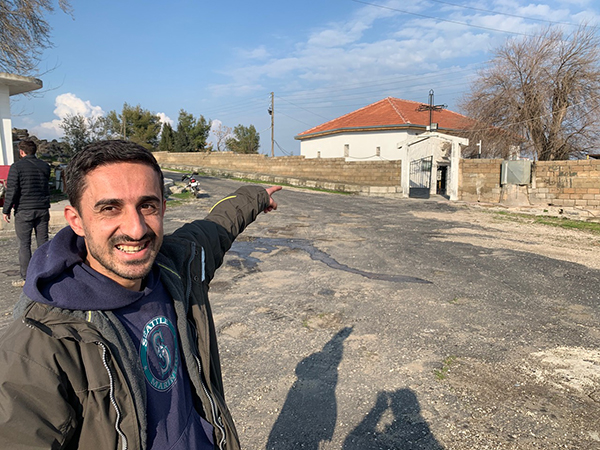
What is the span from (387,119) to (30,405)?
36235 millimetres

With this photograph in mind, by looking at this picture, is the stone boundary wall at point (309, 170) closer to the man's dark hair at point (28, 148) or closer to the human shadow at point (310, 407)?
the man's dark hair at point (28, 148)

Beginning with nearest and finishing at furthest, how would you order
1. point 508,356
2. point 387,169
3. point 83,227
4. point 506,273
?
point 83,227 → point 508,356 → point 506,273 → point 387,169

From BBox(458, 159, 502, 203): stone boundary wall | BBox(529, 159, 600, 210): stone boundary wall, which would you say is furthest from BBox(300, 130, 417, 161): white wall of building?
BBox(529, 159, 600, 210): stone boundary wall

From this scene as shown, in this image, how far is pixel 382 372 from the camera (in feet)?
11.5

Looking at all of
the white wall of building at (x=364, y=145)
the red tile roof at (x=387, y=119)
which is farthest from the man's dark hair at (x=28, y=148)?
the red tile roof at (x=387, y=119)

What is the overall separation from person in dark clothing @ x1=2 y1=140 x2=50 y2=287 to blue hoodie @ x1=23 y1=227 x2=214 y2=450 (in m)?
5.34

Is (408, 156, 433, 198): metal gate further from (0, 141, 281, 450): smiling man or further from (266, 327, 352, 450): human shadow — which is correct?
(0, 141, 281, 450): smiling man

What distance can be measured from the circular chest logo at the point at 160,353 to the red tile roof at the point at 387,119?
3353cm

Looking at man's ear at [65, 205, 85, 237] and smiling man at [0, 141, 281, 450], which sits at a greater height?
man's ear at [65, 205, 85, 237]

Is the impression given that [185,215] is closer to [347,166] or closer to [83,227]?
[83,227]

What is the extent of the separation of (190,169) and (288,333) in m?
31.1

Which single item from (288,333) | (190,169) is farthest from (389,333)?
(190,169)

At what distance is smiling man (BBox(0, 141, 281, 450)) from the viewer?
3.14ft

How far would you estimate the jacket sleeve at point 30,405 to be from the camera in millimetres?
901
